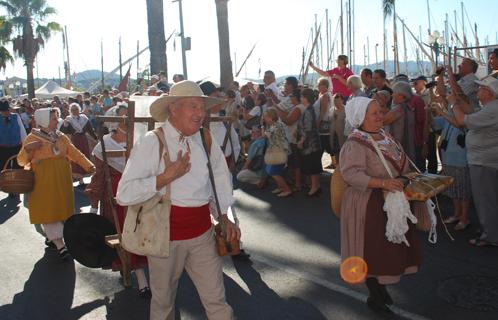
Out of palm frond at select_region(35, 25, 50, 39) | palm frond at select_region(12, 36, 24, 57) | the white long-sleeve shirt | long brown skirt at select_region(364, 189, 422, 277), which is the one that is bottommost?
long brown skirt at select_region(364, 189, 422, 277)

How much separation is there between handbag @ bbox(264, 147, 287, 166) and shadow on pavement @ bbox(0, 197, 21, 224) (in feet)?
15.1

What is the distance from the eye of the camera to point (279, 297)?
192 inches

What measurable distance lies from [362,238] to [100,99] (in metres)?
16.7

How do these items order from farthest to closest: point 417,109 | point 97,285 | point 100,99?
point 100,99
point 417,109
point 97,285

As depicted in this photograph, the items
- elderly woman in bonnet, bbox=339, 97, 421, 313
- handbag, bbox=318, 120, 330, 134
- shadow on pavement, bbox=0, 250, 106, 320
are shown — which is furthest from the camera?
handbag, bbox=318, 120, 330, 134

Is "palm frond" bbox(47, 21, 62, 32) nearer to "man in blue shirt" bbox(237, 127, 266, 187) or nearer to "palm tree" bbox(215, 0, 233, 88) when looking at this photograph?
"palm tree" bbox(215, 0, 233, 88)

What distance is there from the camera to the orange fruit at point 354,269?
422 centimetres

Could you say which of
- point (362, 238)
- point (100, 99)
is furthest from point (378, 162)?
point (100, 99)

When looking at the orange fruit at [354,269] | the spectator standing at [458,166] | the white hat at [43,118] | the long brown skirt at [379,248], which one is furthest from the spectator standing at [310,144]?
the long brown skirt at [379,248]

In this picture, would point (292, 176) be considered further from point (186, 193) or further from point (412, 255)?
point (186, 193)

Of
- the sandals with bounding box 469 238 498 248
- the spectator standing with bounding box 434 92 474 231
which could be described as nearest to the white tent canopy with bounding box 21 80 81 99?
the spectator standing with bounding box 434 92 474 231

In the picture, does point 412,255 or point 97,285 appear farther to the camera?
point 97,285

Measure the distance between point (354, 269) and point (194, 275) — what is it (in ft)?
4.76

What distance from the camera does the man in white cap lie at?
582 centimetres
